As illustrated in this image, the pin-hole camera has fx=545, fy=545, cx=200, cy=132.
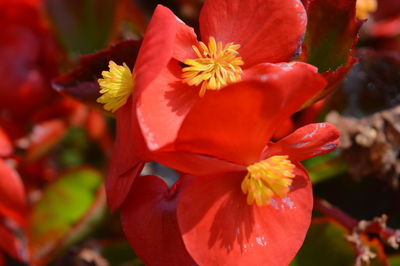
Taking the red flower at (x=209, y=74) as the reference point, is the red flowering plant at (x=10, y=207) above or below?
below

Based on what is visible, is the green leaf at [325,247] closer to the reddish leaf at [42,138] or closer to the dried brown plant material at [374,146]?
the dried brown plant material at [374,146]

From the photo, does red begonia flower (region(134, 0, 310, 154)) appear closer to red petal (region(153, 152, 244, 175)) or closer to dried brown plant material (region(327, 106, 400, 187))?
red petal (region(153, 152, 244, 175))

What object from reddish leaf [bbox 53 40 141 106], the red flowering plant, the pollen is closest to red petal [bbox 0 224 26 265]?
the red flowering plant

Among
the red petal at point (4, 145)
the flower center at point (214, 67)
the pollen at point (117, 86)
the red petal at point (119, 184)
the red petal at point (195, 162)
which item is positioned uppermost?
the flower center at point (214, 67)

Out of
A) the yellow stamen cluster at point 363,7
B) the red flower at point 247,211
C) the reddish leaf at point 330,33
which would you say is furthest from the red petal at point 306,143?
the yellow stamen cluster at point 363,7

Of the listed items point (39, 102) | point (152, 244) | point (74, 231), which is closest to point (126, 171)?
point (152, 244)

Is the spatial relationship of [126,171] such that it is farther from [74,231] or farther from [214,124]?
[74,231]

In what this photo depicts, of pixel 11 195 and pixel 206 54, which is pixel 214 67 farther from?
pixel 11 195
